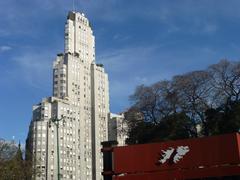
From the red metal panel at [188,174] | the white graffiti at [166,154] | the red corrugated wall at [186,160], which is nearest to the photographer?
the red metal panel at [188,174]

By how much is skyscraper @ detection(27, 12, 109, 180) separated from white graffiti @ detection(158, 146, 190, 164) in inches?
3408

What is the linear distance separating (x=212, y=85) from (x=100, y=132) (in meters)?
85.2

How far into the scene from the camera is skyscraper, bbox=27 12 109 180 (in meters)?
129

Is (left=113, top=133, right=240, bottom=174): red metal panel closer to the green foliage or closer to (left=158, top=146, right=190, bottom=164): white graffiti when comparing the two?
(left=158, top=146, right=190, bottom=164): white graffiti

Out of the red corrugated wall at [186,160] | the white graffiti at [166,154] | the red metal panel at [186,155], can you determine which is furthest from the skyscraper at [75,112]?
the white graffiti at [166,154]

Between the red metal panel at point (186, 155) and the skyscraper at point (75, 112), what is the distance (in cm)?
8474

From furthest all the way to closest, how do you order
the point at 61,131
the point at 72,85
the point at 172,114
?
the point at 72,85, the point at 61,131, the point at 172,114

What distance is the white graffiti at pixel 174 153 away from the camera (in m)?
39.8

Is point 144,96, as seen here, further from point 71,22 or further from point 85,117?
point 71,22

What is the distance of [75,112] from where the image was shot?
13888 cm

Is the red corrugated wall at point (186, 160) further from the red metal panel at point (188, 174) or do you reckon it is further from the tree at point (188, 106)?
the tree at point (188, 106)

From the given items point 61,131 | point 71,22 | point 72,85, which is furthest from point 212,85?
point 71,22

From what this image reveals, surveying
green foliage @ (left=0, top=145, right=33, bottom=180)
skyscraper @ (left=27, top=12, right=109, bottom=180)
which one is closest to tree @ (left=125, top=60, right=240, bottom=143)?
green foliage @ (left=0, top=145, right=33, bottom=180)

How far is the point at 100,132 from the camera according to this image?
14612 cm
